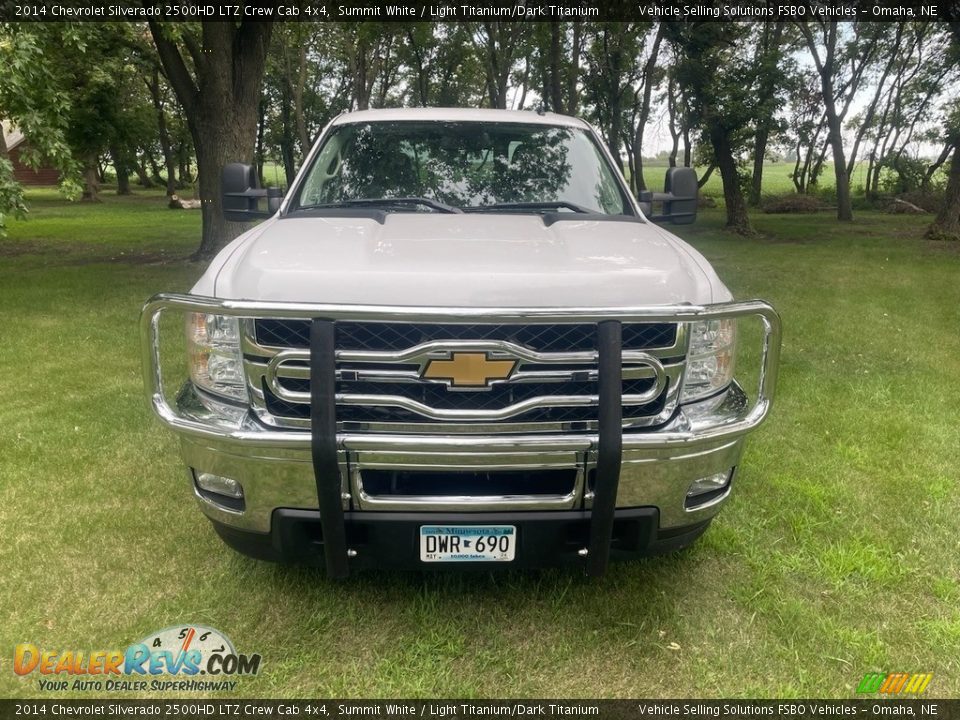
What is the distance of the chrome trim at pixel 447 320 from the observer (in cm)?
217

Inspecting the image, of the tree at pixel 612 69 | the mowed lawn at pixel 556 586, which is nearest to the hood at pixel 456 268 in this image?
the mowed lawn at pixel 556 586

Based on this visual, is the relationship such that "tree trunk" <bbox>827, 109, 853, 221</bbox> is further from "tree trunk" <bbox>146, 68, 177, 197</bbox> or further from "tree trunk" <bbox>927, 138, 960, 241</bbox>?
"tree trunk" <bbox>146, 68, 177, 197</bbox>

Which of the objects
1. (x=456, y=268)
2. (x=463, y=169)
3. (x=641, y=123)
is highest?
(x=641, y=123)

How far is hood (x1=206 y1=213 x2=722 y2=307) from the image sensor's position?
2.32 metres

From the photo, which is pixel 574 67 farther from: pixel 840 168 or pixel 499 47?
pixel 840 168

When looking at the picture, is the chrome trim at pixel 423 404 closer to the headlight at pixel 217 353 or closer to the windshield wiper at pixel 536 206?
the headlight at pixel 217 353

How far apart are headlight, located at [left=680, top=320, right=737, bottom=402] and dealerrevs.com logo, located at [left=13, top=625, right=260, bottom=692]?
1.91 meters

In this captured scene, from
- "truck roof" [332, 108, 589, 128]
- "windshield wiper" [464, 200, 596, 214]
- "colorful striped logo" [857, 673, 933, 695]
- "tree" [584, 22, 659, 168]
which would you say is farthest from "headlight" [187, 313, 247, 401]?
"tree" [584, 22, 659, 168]

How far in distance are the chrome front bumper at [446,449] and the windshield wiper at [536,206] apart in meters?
1.34

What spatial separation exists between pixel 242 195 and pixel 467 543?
2.47 metres

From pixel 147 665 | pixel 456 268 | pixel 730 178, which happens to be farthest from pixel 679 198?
pixel 730 178

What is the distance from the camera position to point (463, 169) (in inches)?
148

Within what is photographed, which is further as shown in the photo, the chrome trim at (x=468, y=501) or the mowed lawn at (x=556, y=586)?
the mowed lawn at (x=556, y=586)

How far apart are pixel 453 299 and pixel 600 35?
2444 centimetres
